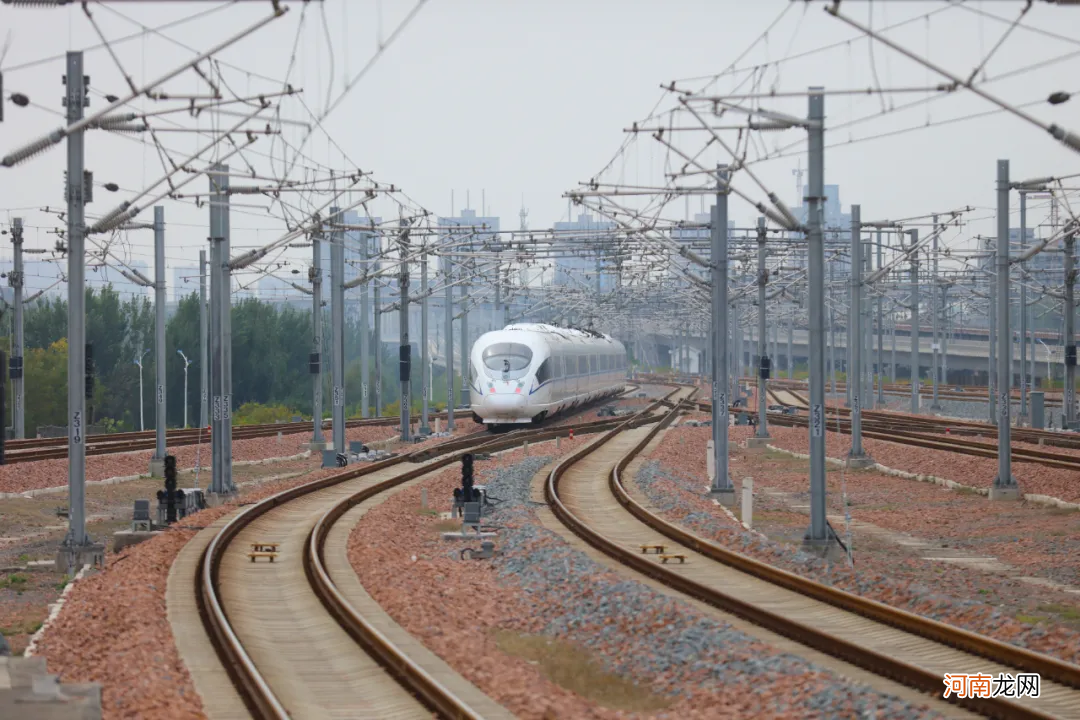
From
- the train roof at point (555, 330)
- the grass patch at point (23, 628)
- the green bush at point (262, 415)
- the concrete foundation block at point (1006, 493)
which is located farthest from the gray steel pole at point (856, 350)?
the green bush at point (262, 415)

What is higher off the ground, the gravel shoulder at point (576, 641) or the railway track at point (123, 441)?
the railway track at point (123, 441)

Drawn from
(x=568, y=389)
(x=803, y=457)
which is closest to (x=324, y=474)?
(x=803, y=457)

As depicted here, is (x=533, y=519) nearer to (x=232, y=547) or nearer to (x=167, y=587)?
(x=232, y=547)

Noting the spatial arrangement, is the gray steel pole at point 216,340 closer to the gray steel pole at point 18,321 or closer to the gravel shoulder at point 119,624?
the gravel shoulder at point 119,624

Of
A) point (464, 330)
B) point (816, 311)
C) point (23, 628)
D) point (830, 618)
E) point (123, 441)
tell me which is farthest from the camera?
point (464, 330)

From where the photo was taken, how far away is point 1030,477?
30.6m

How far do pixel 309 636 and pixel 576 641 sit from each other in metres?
2.95

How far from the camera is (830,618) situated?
49.3ft

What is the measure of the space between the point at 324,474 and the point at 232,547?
1203cm

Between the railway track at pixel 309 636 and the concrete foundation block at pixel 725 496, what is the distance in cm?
827

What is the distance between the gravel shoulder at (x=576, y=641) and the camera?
37.2 feet

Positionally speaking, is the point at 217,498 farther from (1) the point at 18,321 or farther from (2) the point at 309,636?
(1) the point at 18,321

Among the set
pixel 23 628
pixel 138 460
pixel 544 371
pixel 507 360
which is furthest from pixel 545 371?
pixel 23 628

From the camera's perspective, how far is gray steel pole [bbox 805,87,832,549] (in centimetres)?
1894
